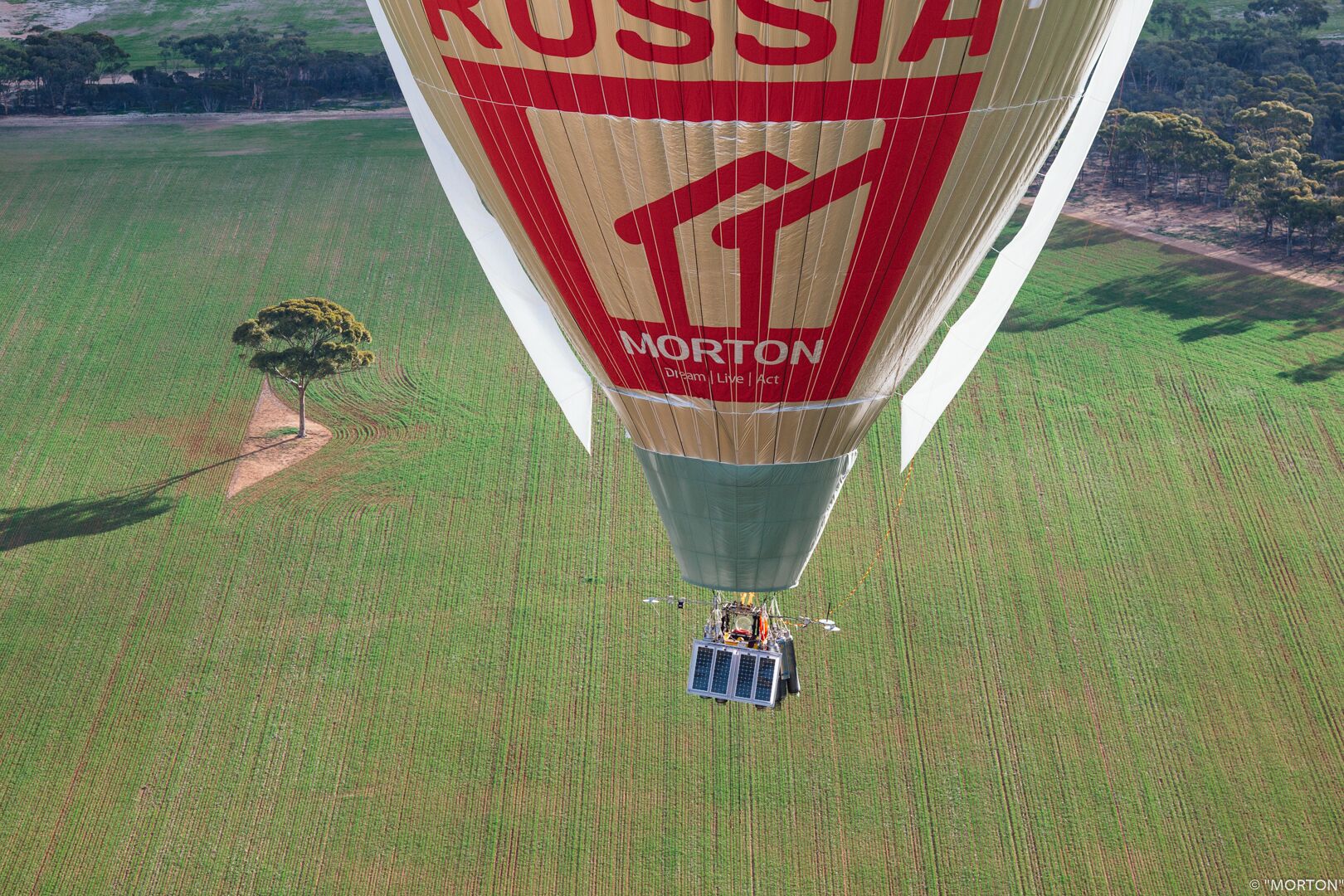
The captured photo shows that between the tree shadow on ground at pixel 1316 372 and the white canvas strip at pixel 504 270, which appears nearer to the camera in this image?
the white canvas strip at pixel 504 270

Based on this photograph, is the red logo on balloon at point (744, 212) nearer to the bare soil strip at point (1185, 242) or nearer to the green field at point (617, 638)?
the green field at point (617, 638)

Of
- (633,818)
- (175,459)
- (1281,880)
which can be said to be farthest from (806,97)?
(175,459)

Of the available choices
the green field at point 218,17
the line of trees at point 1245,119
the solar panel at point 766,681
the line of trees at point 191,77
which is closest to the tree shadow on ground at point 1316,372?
the line of trees at point 1245,119

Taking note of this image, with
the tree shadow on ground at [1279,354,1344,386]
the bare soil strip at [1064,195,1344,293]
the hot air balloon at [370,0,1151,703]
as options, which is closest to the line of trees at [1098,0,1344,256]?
the bare soil strip at [1064,195,1344,293]

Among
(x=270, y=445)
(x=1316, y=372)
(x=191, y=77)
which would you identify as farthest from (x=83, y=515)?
(x=1316, y=372)

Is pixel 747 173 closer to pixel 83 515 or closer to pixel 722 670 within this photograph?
pixel 722 670
